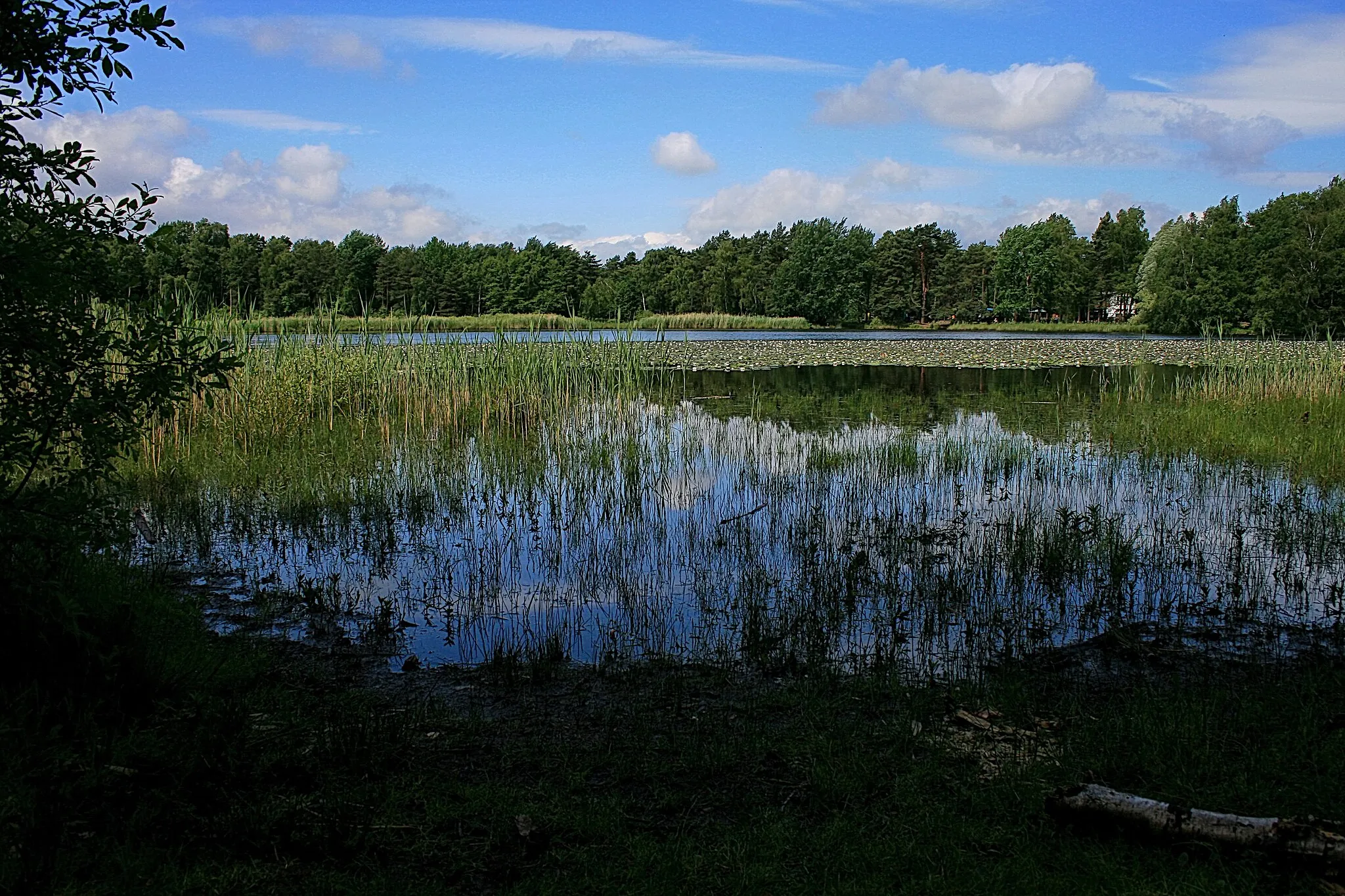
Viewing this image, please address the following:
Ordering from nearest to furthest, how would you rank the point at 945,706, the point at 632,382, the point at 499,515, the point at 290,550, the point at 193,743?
the point at 193,743 → the point at 945,706 → the point at 290,550 → the point at 499,515 → the point at 632,382

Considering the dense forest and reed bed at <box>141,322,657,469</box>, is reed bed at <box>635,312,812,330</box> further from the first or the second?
reed bed at <box>141,322,657,469</box>

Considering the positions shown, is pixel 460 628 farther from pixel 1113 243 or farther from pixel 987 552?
pixel 1113 243

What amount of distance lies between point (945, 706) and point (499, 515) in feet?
18.2

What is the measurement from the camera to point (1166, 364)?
27875mm

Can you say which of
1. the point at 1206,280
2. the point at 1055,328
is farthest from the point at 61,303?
the point at 1055,328

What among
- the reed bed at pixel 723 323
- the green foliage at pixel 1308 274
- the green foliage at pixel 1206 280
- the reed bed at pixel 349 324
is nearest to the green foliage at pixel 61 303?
the reed bed at pixel 349 324

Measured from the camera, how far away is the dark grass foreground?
2.85 m

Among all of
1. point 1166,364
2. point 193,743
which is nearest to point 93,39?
point 193,743

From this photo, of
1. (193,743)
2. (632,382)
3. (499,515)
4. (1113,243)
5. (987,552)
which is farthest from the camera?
(1113,243)

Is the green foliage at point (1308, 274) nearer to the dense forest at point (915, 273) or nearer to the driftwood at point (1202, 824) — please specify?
the dense forest at point (915, 273)

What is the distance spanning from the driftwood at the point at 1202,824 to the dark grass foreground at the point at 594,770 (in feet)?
0.21

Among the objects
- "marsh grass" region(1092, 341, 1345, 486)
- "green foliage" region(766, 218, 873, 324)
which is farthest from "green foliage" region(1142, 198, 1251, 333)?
"marsh grass" region(1092, 341, 1345, 486)

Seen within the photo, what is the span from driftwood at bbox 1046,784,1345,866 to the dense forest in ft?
170

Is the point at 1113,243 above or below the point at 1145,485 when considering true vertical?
above
